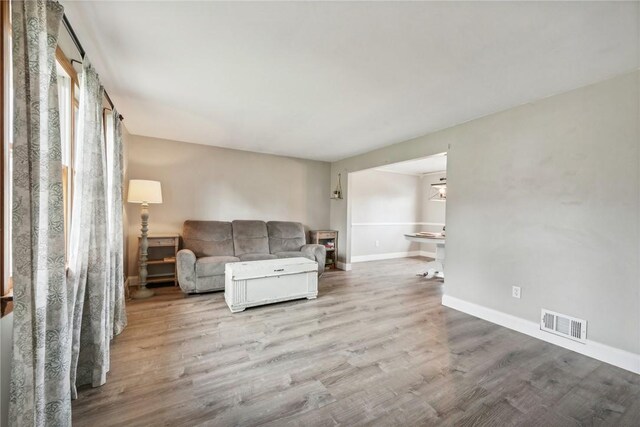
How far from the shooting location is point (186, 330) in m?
2.54

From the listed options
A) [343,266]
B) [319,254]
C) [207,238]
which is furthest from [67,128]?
[343,266]

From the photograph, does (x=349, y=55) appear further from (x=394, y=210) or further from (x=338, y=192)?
(x=394, y=210)

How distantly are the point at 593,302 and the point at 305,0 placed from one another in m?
3.13

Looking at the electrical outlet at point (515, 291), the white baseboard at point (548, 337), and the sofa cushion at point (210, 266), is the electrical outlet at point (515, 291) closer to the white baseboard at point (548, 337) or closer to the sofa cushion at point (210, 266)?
the white baseboard at point (548, 337)

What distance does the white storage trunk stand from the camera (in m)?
3.04

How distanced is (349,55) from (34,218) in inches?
77.4

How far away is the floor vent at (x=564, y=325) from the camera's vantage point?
89.0 inches

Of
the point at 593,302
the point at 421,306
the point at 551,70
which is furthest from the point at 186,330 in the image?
the point at 551,70

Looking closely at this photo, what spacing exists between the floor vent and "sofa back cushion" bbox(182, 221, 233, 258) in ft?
13.3

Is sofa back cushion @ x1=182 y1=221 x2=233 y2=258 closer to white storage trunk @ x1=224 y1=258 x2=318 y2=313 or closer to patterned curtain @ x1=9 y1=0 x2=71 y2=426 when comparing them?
white storage trunk @ x1=224 y1=258 x2=318 y2=313

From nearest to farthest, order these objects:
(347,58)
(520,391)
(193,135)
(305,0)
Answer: (305,0)
(520,391)
(347,58)
(193,135)

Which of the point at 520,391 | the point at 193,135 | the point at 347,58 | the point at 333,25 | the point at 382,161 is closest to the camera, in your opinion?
the point at 333,25

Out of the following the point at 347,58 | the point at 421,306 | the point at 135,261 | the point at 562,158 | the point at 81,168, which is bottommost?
the point at 421,306

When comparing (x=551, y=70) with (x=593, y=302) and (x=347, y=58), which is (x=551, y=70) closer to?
(x=347, y=58)
